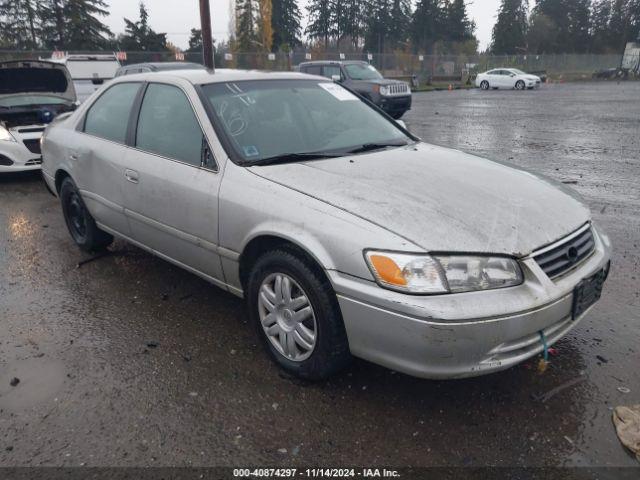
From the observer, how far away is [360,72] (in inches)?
627

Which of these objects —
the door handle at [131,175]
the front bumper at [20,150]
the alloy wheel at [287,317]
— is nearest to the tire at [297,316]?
the alloy wheel at [287,317]

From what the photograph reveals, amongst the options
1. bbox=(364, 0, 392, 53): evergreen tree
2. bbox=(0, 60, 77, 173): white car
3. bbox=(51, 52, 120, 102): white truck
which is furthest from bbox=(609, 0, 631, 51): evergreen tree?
bbox=(0, 60, 77, 173): white car

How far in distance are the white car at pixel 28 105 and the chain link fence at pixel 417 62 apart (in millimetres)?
17737

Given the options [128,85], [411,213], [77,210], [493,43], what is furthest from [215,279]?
[493,43]

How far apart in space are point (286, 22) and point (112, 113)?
239 ft

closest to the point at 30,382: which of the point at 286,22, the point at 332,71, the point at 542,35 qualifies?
the point at 332,71

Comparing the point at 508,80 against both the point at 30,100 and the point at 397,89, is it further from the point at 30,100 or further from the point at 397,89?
the point at 30,100

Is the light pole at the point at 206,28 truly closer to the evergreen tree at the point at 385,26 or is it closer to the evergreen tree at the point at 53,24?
the evergreen tree at the point at 53,24

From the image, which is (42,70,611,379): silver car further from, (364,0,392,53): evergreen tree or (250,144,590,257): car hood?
(364,0,392,53): evergreen tree

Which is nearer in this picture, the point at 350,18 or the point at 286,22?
the point at 286,22

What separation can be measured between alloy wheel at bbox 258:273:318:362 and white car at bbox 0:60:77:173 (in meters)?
6.27

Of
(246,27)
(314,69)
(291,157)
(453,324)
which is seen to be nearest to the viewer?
(453,324)

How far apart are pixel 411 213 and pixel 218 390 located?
54.1 inches

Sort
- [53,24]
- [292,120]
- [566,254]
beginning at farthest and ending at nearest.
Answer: [53,24] → [292,120] → [566,254]
